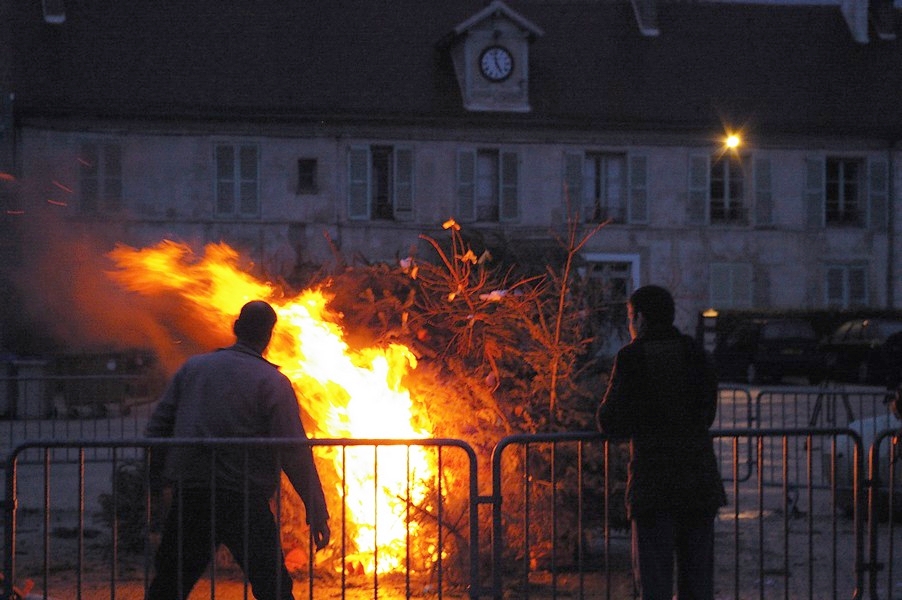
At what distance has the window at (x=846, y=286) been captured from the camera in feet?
113

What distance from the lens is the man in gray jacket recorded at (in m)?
6.00

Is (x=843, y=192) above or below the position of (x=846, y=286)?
above

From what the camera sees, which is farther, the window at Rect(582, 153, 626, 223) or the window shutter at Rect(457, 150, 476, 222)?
the window at Rect(582, 153, 626, 223)

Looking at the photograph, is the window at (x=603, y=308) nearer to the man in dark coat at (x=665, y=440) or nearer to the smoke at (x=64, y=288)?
the man in dark coat at (x=665, y=440)

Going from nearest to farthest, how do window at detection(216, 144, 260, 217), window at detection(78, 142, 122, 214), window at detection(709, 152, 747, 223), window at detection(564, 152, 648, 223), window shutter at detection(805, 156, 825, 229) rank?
window at detection(78, 142, 122, 214), window at detection(216, 144, 260, 217), window at detection(564, 152, 648, 223), window at detection(709, 152, 747, 223), window shutter at detection(805, 156, 825, 229)

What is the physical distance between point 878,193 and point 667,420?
101 ft

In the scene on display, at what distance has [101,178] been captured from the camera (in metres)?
31.1

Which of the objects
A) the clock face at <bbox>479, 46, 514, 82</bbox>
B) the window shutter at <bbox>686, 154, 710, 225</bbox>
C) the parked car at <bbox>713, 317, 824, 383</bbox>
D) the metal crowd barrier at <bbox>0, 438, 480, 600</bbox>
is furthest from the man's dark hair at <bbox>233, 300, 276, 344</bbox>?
the window shutter at <bbox>686, 154, 710, 225</bbox>

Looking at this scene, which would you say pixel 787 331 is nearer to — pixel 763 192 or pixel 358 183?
pixel 763 192

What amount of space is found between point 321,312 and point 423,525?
4.86 ft

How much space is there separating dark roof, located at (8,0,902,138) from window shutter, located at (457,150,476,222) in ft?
3.27

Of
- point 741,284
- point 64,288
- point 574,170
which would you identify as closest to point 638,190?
point 574,170

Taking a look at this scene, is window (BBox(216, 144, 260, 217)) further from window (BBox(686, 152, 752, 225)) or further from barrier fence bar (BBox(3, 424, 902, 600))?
barrier fence bar (BBox(3, 424, 902, 600))

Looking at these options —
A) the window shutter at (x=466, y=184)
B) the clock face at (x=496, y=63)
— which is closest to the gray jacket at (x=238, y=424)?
the window shutter at (x=466, y=184)
